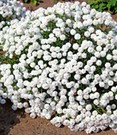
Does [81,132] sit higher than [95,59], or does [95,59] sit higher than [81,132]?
[95,59]

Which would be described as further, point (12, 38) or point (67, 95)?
point (12, 38)

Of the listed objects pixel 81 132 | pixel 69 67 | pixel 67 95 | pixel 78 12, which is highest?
pixel 78 12

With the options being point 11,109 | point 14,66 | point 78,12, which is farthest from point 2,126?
point 78,12

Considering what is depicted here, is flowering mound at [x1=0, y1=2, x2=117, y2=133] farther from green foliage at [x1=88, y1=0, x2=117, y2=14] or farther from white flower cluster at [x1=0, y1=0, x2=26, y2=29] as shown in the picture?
green foliage at [x1=88, y1=0, x2=117, y2=14]

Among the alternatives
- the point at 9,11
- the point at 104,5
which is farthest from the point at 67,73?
the point at 104,5

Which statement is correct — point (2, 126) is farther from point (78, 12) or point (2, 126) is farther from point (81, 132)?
point (78, 12)

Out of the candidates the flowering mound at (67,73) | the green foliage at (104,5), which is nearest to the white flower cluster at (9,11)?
the flowering mound at (67,73)

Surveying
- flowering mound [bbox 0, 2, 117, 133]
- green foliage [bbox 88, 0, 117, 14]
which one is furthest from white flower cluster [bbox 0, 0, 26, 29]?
green foliage [bbox 88, 0, 117, 14]
